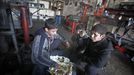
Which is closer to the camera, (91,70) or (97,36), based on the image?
(97,36)

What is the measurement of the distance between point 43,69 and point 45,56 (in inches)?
8.9

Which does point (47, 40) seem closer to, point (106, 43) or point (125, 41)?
point (106, 43)

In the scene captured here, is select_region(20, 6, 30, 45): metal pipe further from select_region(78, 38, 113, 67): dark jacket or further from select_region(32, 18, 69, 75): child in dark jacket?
select_region(78, 38, 113, 67): dark jacket

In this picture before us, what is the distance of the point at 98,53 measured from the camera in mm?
1737

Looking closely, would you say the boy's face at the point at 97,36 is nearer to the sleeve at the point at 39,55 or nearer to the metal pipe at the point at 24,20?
the sleeve at the point at 39,55

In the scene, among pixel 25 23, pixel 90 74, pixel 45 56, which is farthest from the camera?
pixel 25 23

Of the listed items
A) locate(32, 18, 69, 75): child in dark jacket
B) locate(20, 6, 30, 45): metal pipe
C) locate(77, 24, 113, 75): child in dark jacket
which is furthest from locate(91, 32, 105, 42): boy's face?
locate(20, 6, 30, 45): metal pipe

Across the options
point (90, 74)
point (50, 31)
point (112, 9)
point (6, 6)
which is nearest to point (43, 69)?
point (50, 31)

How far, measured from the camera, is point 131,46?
3.70 metres

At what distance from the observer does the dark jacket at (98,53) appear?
169 cm

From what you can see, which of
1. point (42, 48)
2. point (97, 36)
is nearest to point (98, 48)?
point (97, 36)

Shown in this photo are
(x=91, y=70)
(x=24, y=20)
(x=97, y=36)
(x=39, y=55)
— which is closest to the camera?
(x=39, y=55)

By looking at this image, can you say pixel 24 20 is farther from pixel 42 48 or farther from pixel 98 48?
pixel 98 48

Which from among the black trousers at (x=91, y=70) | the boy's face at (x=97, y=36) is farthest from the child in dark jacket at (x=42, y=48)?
the black trousers at (x=91, y=70)
